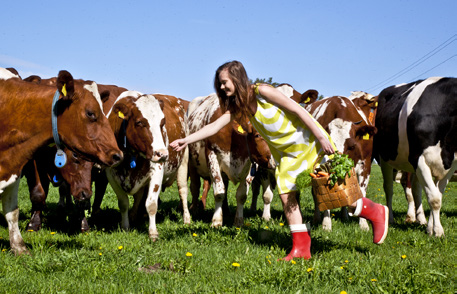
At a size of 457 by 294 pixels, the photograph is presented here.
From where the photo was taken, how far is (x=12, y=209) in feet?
17.6

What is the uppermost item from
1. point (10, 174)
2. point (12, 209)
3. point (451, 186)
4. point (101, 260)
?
point (10, 174)

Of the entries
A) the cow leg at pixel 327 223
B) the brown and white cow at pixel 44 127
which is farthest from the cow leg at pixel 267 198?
the brown and white cow at pixel 44 127

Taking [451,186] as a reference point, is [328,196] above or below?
above

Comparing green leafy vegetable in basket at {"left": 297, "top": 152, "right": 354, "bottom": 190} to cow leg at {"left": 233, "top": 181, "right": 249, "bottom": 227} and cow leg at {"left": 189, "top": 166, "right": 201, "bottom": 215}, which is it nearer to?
cow leg at {"left": 233, "top": 181, "right": 249, "bottom": 227}

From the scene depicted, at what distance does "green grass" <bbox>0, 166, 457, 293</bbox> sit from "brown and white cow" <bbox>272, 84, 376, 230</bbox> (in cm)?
108

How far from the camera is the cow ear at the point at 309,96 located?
838 centimetres

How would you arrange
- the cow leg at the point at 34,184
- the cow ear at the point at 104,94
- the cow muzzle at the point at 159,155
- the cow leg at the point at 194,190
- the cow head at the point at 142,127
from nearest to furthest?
the cow muzzle at the point at 159,155 < the cow head at the point at 142,127 < the cow leg at the point at 34,184 < the cow ear at the point at 104,94 < the cow leg at the point at 194,190

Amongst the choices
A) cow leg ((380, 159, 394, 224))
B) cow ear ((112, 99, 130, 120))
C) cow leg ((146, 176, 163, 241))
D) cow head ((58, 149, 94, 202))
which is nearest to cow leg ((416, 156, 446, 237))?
cow leg ((380, 159, 394, 224))

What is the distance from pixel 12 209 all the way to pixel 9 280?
4.93 feet

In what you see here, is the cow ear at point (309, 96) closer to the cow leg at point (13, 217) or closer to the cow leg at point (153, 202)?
the cow leg at point (153, 202)

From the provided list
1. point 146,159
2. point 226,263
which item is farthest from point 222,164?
point 226,263

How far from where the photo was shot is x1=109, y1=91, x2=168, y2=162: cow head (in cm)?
619

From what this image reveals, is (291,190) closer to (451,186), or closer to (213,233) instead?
(213,233)

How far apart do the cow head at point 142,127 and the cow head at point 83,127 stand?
3.52ft
